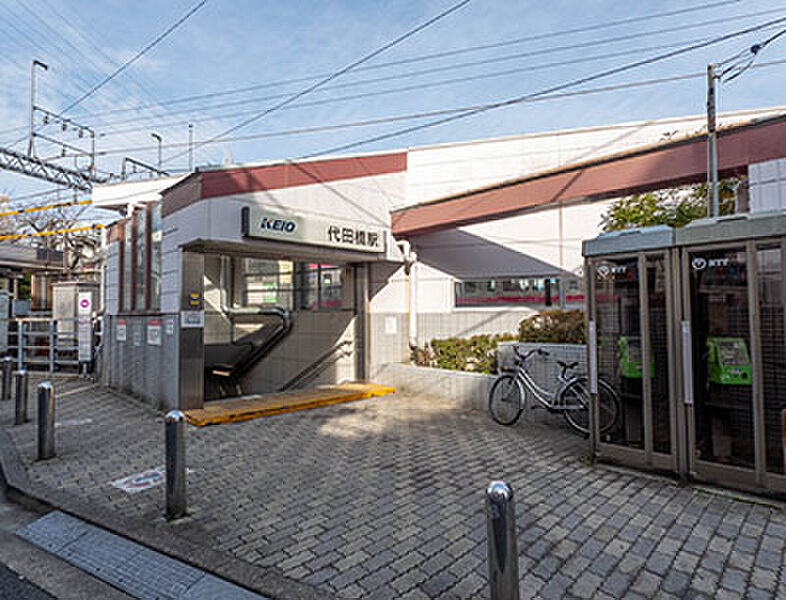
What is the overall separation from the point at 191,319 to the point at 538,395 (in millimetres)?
5659

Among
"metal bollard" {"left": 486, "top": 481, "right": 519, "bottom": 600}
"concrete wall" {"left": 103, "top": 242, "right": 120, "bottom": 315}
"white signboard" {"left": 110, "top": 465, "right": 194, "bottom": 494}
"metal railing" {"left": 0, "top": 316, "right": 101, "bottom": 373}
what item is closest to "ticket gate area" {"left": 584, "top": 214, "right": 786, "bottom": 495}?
"metal bollard" {"left": 486, "top": 481, "right": 519, "bottom": 600}

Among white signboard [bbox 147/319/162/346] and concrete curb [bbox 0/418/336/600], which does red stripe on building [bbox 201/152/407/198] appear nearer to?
white signboard [bbox 147/319/162/346]

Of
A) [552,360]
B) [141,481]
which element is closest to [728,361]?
[552,360]

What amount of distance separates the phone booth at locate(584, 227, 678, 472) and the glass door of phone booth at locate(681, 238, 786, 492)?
0.18 m

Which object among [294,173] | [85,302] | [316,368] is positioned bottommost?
[316,368]

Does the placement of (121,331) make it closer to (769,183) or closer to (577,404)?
(577,404)

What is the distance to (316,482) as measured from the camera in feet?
14.6

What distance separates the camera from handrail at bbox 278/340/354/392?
35.3ft

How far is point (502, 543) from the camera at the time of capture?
222 centimetres

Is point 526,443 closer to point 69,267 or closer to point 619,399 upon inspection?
point 619,399

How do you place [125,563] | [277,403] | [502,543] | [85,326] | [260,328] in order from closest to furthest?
[502,543]
[125,563]
[277,403]
[85,326]
[260,328]

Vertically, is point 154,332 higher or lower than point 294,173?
lower

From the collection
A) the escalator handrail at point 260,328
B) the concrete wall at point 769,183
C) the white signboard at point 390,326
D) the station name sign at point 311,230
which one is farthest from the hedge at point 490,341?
the escalator handrail at point 260,328

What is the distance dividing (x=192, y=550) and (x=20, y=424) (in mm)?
5949
